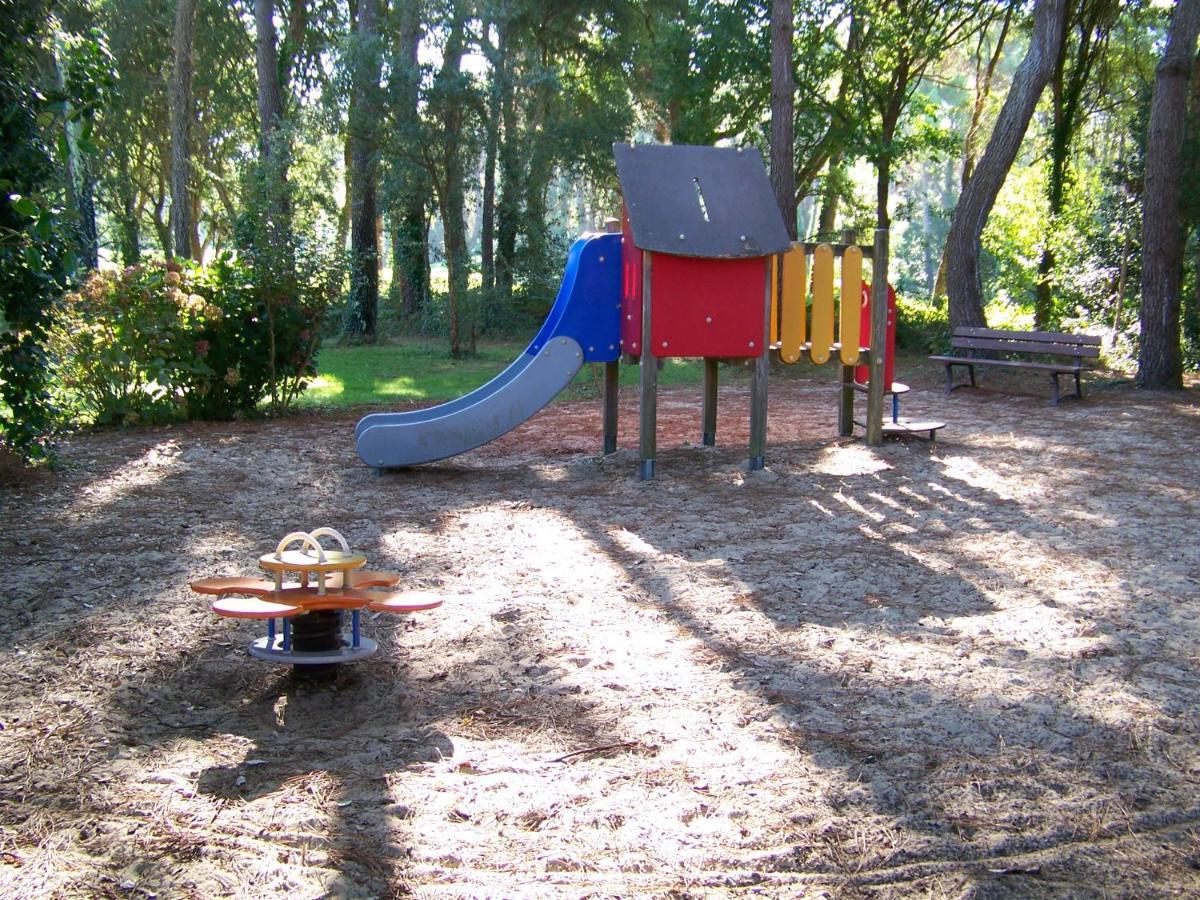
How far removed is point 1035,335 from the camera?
12398 millimetres

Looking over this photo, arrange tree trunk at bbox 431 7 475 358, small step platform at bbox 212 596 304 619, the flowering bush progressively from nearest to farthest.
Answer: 1. small step platform at bbox 212 596 304 619
2. the flowering bush
3. tree trunk at bbox 431 7 475 358

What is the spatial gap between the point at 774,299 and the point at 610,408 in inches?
60.4

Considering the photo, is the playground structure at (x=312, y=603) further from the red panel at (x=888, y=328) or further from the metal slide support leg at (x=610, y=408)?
the red panel at (x=888, y=328)

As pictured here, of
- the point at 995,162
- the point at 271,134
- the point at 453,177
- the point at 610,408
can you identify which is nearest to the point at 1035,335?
the point at 995,162

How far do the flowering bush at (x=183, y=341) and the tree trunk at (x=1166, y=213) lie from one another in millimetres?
9213

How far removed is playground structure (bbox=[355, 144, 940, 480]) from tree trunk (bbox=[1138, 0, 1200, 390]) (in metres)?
6.03

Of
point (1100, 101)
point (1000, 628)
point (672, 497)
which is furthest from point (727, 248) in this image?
point (1100, 101)

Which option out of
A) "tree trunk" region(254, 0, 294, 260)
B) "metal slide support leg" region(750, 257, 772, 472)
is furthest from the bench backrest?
"tree trunk" region(254, 0, 294, 260)

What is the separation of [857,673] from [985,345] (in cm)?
988

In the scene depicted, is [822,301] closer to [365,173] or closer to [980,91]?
[365,173]

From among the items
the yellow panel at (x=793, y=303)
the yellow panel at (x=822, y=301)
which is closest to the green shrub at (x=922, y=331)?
the yellow panel at (x=822, y=301)

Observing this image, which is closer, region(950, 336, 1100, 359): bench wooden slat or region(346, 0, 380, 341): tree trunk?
region(950, 336, 1100, 359): bench wooden slat

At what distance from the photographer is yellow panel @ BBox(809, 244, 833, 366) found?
8219mm

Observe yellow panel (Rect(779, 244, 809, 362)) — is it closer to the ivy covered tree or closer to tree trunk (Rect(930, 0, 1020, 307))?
the ivy covered tree
